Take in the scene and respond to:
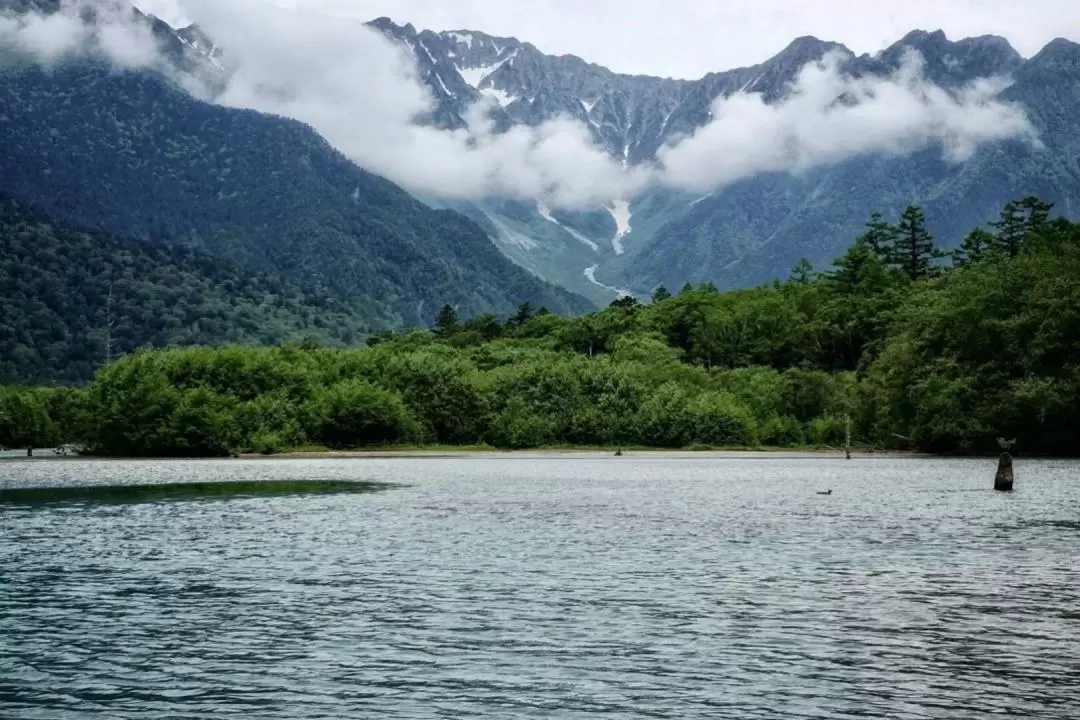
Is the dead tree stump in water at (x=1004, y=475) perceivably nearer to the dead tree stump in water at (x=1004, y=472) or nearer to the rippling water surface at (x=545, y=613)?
the dead tree stump in water at (x=1004, y=472)

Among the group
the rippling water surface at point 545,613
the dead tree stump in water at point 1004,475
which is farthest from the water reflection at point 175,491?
the dead tree stump in water at point 1004,475

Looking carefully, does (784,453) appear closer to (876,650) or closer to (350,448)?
(350,448)

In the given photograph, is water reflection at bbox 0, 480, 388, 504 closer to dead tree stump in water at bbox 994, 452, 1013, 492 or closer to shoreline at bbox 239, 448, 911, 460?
dead tree stump in water at bbox 994, 452, 1013, 492

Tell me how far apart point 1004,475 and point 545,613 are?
59.0m

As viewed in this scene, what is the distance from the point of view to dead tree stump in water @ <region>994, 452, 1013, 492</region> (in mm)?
82000

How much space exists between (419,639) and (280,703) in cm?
682

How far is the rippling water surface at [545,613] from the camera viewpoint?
23.8 metres

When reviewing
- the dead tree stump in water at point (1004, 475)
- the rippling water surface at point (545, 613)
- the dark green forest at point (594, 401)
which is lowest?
the rippling water surface at point (545, 613)

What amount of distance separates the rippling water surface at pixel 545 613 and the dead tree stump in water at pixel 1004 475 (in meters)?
9.92

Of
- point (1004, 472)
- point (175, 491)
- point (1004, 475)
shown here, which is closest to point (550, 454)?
point (175, 491)

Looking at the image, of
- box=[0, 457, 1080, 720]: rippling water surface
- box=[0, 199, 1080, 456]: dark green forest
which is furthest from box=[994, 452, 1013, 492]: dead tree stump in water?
box=[0, 199, 1080, 456]: dark green forest

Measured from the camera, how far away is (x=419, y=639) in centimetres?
2992

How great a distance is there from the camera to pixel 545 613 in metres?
33.6

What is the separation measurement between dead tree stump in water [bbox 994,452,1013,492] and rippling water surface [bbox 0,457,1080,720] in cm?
992
